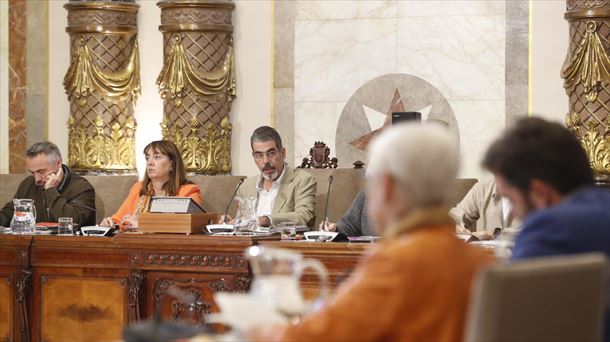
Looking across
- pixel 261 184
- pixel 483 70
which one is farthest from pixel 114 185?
pixel 483 70

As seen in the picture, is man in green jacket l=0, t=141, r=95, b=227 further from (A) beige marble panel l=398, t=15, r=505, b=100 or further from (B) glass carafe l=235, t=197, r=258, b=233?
(A) beige marble panel l=398, t=15, r=505, b=100

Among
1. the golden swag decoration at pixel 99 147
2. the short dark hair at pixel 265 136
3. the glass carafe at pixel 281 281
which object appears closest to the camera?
the glass carafe at pixel 281 281

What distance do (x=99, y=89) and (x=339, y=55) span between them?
6.06 ft

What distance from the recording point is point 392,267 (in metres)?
2.66

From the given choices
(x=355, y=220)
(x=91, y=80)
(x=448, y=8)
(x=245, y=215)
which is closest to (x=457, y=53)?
(x=448, y=8)

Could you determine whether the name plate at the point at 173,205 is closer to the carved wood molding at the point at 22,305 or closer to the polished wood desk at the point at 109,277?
the polished wood desk at the point at 109,277

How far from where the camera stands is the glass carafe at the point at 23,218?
6962 mm

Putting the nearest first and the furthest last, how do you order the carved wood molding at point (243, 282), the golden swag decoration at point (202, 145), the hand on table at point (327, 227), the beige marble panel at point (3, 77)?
the carved wood molding at point (243, 282), the hand on table at point (327, 227), the golden swag decoration at point (202, 145), the beige marble panel at point (3, 77)

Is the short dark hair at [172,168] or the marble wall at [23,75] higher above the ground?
the marble wall at [23,75]

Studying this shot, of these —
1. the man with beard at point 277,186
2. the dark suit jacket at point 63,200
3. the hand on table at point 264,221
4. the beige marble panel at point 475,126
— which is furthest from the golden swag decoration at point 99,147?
the hand on table at point 264,221

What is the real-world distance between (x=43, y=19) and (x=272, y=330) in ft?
24.2

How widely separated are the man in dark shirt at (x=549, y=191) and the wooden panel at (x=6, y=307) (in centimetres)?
398

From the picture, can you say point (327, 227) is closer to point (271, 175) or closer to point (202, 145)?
point (271, 175)

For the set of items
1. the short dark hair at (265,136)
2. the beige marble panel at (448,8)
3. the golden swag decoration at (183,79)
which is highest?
the beige marble panel at (448,8)
